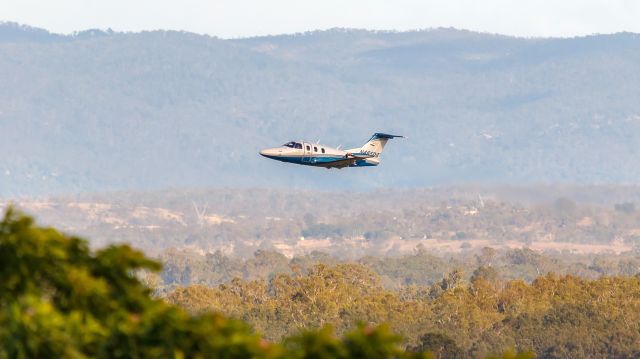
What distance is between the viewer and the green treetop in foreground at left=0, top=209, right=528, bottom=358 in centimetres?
3659

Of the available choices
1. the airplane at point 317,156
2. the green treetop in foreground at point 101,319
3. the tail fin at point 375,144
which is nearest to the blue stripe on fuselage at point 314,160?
the airplane at point 317,156

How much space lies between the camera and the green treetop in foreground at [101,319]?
36594mm

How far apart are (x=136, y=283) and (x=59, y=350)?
17.0 ft

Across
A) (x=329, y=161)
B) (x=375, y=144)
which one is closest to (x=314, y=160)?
(x=329, y=161)

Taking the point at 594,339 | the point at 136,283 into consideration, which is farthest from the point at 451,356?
the point at 136,283

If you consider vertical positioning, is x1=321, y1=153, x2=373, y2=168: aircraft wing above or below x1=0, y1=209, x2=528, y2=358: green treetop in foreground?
below

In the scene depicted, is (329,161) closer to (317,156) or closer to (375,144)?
(317,156)

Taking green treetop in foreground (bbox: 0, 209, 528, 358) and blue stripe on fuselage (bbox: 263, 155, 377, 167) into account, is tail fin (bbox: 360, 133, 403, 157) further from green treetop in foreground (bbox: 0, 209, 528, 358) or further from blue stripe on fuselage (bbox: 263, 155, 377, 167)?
green treetop in foreground (bbox: 0, 209, 528, 358)

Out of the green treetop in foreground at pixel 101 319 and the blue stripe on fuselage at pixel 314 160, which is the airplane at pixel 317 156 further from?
the green treetop in foreground at pixel 101 319

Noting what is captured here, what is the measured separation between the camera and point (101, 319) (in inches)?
1558

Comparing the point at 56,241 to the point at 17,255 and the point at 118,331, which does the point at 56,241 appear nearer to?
the point at 17,255

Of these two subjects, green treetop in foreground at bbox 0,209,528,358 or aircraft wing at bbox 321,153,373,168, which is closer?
green treetop in foreground at bbox 0,209,528,358

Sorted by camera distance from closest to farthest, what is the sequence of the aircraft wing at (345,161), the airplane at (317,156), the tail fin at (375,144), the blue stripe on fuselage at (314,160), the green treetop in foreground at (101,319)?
the green treetop in foreground at (101,319) < the aircraft wing at (345,161) < the airplane at (317,156) < the blue stripe on fuselage at (314,160) < the tail fin at (375,144)

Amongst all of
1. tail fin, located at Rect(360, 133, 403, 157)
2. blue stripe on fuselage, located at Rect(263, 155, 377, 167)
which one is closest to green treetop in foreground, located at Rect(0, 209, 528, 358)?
blue stripe on fuselage, located at Rect(263, 155, 377, 167)
